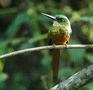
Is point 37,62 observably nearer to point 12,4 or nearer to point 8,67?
point 8,67

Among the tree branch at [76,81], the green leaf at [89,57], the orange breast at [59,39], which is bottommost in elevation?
the green leaf at [89,57]

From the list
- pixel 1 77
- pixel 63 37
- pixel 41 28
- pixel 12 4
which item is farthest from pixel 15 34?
pixel 63 37

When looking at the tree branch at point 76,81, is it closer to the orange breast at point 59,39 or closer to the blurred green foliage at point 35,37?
the orange breast at point 59,39

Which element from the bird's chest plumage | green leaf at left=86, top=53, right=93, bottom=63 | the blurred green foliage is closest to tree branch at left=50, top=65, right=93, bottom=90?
the bird's chest plumage

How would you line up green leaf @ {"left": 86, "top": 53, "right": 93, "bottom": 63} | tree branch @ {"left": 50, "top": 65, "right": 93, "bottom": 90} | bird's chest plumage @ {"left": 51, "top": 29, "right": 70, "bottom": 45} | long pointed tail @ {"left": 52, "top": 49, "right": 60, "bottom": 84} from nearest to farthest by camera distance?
1. tree branch @ {"left": 50, "top": 65, "right": 93, "bottom": 90}
2. long pointed tail @ {"left": 52, "top": 49, "right": 60, "bottom": 84}
3. bird's chest plumage @ {"left": 51, "top": 29, "right": 70, "bottom": 45}
4. green leaf @ {"left": 86, "top": 53, "right": 93, "bottom": 63}

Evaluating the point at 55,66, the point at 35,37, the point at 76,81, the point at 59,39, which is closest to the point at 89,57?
the point at 35,37

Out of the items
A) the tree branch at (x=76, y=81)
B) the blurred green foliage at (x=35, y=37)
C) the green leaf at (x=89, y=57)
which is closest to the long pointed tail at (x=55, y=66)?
the tree branch at (x=76, y=81)

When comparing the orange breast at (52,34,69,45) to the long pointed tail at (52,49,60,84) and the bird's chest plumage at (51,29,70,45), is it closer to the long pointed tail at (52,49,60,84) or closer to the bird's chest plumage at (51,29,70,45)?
the bird's chest plumage at (51,29,70,45)
